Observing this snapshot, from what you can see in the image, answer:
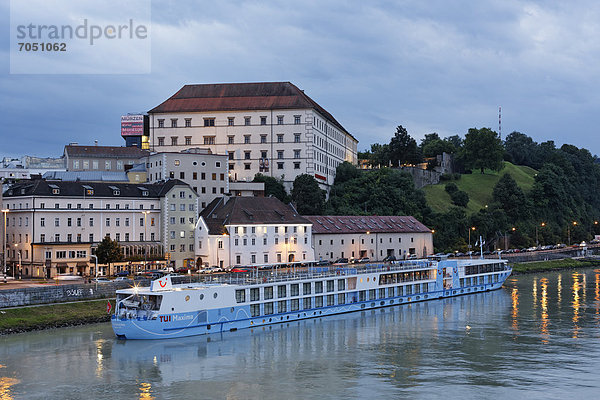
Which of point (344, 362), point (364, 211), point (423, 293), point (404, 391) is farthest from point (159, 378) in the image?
point (364, 211)

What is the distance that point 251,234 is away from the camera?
259ft

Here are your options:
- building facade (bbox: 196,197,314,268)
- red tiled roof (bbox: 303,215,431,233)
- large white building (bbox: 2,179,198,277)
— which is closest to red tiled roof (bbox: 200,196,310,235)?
building facade (bbox: 196,197,314,268)

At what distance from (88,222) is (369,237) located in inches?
1424

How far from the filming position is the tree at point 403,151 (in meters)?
138

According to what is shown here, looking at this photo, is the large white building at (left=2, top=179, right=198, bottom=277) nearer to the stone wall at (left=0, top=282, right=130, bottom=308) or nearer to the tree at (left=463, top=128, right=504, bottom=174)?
the stone wall at (left=0, top=282, right=130, bottom=308)

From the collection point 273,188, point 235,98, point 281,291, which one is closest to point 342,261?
point 273,188

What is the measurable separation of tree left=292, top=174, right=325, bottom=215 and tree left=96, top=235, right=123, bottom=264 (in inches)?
1244

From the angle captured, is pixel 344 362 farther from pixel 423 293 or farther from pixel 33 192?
pixel 33 192

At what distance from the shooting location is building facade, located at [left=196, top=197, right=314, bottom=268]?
7788 cm

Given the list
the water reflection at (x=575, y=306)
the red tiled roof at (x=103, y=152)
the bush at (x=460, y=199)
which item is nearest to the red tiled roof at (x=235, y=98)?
the red tiled roof at (x=103, y=152)

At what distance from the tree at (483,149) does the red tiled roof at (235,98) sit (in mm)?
48670

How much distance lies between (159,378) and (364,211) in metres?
70.2

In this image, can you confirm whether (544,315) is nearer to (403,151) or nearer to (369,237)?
(369,237)

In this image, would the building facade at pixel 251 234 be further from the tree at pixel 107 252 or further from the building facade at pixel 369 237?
the tree at pixel 107 252
